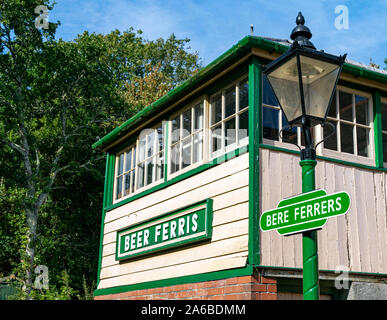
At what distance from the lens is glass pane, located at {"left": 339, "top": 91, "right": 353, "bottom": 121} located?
8727 millimetres

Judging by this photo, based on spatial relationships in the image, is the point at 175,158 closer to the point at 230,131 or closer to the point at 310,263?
the point at 230,131

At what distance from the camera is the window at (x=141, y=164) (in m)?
10.5

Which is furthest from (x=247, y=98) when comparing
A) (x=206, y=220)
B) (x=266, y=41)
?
(x=206, y=220)

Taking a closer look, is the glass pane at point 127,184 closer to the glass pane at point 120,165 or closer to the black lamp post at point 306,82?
the glass pane at point 120,165

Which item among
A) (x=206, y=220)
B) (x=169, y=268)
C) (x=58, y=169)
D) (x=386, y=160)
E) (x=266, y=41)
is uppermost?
(x=58, y=169)

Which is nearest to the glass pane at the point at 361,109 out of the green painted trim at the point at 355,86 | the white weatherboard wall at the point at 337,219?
the green painted trim at the point at 355,86

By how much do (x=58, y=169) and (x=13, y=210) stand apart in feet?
7.87

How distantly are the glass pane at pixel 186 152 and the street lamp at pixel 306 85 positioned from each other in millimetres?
4955

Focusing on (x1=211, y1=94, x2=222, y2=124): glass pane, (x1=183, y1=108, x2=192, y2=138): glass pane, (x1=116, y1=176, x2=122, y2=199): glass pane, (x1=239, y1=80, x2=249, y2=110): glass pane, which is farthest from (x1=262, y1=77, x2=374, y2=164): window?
(x1=116, y1=176, x2=122, y2=199): glass pane

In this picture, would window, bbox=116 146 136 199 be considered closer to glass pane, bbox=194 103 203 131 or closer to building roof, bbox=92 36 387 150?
building roof, bbox=92 36 387 150

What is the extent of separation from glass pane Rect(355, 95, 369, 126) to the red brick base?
Result: 11.0 ft

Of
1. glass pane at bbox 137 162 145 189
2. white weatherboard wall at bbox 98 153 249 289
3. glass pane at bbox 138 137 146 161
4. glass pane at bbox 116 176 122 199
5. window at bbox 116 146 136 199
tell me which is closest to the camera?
white weatherboard wall at bbox 98 153 249 289
